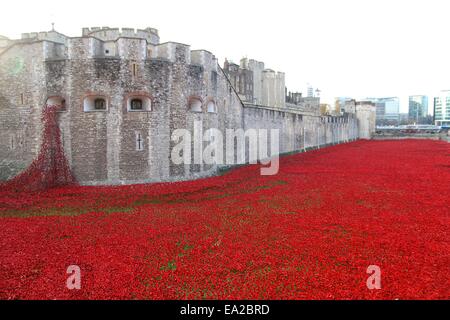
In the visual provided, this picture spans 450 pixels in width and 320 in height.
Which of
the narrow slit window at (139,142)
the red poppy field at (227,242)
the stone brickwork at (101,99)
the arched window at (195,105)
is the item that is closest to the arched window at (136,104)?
the stone brickwork at (101,99)

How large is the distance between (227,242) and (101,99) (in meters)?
13.8

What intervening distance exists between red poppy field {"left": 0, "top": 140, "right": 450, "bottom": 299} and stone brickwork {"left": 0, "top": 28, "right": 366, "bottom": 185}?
2533mm

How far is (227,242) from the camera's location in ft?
31.9

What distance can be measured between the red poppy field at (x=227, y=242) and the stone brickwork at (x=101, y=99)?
253cm

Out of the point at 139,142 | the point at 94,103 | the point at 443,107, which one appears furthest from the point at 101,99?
the point at 443,107

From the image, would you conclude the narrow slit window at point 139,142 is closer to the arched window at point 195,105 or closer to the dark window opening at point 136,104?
the dark window opening at point 136,104

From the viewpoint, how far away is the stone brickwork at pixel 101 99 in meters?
18.7

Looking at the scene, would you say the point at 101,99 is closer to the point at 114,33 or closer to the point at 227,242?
the point at 114,33

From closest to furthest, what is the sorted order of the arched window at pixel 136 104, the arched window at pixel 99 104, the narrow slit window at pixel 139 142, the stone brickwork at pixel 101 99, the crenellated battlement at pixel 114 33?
the stone brickwork at pixel 101 99, the narrow slit window at pixel 139 142, the arched window at pixel 99 104, the arched window at pixel 136 104, the crenellated battlement at pixel 114 33

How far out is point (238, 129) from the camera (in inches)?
1091

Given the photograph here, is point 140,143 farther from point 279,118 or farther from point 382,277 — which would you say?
point 279,118

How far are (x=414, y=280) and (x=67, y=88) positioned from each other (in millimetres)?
18416

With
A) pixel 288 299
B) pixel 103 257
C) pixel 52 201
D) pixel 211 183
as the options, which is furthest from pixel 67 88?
pixel 288 299

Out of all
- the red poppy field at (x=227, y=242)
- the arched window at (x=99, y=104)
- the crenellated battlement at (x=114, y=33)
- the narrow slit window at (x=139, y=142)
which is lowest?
the red poppy field at (x=227, y=242)
